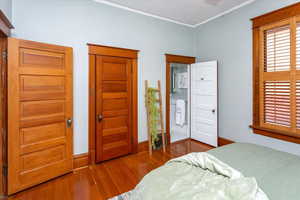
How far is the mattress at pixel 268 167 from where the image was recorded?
42.3 inches

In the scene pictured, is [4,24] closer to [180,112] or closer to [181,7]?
[181,7]

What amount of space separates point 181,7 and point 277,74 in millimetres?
2130

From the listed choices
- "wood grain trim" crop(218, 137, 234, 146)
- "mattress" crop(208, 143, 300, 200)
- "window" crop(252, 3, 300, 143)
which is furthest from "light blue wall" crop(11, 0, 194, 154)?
"mattress" crop(208, 143, 300, 200)

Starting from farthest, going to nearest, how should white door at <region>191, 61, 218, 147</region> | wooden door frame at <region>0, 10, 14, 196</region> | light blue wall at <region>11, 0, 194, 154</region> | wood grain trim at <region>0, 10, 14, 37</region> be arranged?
1. white door at <region>191, 61, 218, 147</region>
2. light blue wall at <region>11, 0, 194, 154</region>
3. wooden door frame at <region>0, 10, 14, 196</region>
4. wood grain trim at <region>0, 10, 14, 37</region>

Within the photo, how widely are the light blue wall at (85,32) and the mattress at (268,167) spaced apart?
2008mm

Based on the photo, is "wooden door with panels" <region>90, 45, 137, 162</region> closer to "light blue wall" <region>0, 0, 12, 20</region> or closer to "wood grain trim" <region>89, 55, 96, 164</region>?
"wood grain trim" <region>89, 55, 96, 164</region>

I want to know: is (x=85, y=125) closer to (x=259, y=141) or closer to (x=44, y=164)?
(x=44, y=164)

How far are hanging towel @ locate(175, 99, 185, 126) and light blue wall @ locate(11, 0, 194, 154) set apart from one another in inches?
52.6

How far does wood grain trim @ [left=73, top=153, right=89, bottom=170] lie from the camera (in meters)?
2.65

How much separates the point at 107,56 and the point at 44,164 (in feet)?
6.55

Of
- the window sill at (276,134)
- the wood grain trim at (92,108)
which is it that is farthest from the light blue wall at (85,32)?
the window sill at (276,134)

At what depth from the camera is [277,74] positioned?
2.60 metres

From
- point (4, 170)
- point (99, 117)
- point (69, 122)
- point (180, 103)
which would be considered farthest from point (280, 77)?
point (4, 170)

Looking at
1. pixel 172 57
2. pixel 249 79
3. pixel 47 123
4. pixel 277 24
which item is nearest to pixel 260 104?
pixel 249 79
